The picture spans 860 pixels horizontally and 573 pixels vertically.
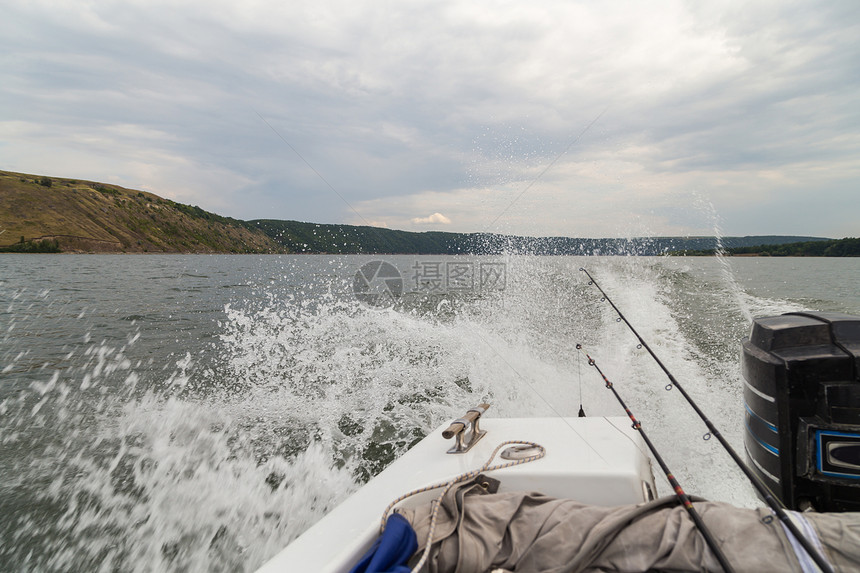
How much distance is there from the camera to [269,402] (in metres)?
5.72

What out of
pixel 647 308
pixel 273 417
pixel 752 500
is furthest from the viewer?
pixel 647 308

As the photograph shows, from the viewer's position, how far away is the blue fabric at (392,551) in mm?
1459

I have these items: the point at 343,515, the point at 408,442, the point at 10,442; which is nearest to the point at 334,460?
the point at 408,442

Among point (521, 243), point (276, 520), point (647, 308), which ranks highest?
point (521, 243)

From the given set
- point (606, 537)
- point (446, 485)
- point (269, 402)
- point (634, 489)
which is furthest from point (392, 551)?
point (269, 402)

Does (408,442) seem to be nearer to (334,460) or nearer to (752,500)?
(334,460)

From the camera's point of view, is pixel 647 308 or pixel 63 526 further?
pixel 647 308

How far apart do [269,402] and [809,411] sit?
555cm

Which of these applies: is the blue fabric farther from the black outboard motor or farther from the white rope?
the black outboard motor

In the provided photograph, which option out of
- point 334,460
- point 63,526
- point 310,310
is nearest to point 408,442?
point 334,460

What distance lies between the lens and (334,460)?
4.35 metres

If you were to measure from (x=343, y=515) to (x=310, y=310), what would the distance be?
1128 cm

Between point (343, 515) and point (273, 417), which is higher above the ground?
point (343, 515)

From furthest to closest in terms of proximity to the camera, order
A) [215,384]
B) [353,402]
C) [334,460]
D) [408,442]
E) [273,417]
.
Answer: [215,384] → [353,402] → [273,417] → [408,442] → [334,460]
